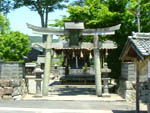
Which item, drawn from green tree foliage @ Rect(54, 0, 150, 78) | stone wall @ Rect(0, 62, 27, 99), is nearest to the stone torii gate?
A: stone wall @ Rect(0, 62, 27, 99)

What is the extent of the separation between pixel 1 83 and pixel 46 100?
9.74 ft

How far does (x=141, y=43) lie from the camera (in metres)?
7.21

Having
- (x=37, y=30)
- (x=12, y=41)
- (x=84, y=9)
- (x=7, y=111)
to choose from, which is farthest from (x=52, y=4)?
(x=7, y=111)

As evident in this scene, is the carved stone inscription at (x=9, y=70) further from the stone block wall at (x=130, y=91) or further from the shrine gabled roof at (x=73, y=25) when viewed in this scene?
the stone block wall at (x=130, y=91)

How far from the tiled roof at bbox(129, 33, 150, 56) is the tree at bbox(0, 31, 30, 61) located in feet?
82.5

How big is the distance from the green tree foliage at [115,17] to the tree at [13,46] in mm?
16694

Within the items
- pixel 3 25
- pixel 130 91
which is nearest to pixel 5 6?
pixel 3 25

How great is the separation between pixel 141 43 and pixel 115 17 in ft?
28.9

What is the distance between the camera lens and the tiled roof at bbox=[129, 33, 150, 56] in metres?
6.52

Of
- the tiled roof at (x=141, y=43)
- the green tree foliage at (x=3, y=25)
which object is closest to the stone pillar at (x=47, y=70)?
the tiled roof at (x=141, y=43)

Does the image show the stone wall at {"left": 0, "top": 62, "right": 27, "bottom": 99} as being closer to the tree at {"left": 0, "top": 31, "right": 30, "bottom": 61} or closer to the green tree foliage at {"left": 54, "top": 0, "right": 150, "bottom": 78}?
the green tree foliage at {"left": 54, "top": 0, "right": 150, "bottom": 78}

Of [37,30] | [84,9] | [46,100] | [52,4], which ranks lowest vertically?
[46,100]

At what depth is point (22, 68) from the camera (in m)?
13.5

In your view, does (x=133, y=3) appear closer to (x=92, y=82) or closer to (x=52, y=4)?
(x=92, y=82)
